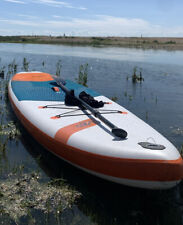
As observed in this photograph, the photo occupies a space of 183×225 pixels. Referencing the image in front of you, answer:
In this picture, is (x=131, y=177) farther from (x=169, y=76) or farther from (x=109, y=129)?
(x=169, y=76)

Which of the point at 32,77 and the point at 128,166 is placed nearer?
the point at 128,166

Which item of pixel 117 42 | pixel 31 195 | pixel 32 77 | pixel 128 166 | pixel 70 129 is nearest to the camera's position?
pixel 128 166

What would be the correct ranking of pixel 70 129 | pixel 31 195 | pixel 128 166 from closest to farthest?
1. pixel 128 166
2. pixel 31 195
3. pixel 70 129

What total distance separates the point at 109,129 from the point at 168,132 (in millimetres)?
3089

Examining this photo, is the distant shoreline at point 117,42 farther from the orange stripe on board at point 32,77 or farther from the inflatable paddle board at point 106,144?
the inflatable paddle board at point 106,144

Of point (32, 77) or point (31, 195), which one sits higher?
point (32, 77)

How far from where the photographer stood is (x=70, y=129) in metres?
4.98

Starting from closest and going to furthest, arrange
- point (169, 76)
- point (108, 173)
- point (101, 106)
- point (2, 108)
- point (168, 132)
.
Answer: point (108, 173) < point (101, 106) < point (168, 132) < point (2, 108) < point (169, 76)

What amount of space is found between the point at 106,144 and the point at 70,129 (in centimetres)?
96

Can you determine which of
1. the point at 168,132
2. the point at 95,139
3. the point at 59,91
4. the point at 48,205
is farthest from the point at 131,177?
the point at 59,91

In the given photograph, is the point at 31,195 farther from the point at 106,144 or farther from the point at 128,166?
the point at 128,166

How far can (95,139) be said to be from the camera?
14.8ft

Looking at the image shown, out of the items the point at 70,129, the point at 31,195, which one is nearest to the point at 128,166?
the point at 70,129

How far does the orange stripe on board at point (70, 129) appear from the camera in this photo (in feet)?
15.8
